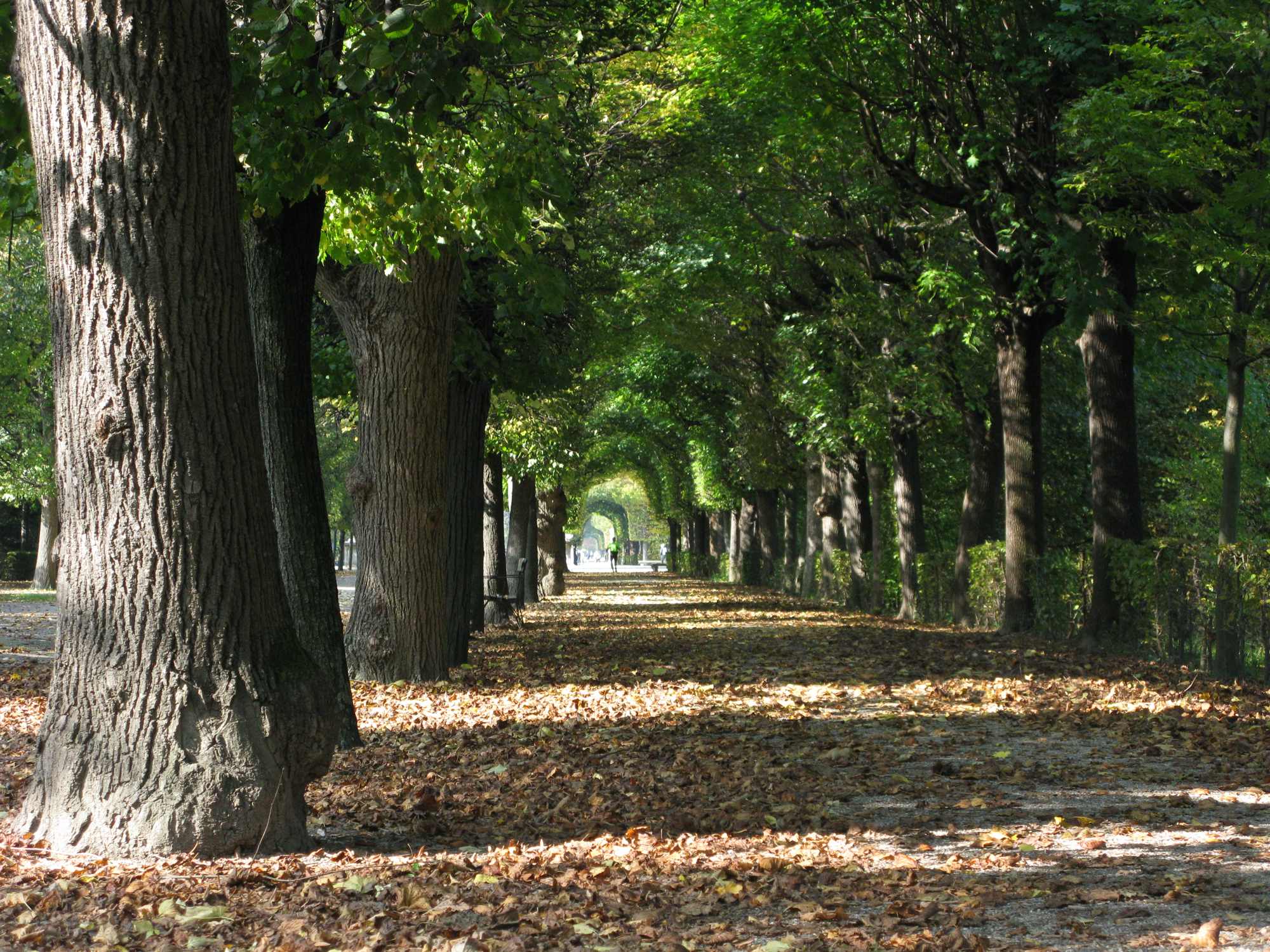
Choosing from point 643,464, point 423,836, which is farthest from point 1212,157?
point 643,464

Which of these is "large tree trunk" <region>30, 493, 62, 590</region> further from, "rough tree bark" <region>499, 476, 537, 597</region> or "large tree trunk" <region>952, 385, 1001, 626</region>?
"large tree trunk" <region>952, 385, 1001, 626</region>

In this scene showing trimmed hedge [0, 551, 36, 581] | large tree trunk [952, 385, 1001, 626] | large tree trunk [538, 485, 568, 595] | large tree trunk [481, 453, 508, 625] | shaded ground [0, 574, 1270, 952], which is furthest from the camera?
trimmed hedge [0, 551, 36, 581]

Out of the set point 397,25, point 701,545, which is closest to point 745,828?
point 397,25

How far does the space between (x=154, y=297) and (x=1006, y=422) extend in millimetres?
14351

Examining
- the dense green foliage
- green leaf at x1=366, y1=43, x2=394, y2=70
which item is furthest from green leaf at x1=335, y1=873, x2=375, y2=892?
green leaf at x1=366, y1=43, x2=394, y2=70

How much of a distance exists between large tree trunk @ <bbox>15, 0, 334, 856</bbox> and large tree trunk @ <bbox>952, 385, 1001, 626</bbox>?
16623mm

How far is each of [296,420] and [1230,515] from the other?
830 cm

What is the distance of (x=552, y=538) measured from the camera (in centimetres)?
3909

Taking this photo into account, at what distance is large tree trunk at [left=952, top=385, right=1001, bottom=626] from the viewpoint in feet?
68.5

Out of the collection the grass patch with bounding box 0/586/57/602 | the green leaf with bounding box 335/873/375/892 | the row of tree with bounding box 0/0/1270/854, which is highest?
the row of tree with bounding box 0/0/1270/854

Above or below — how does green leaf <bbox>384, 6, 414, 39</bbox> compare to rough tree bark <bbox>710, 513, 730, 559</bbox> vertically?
above

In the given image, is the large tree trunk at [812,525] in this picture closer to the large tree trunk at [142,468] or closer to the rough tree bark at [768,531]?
the rough tree bark at [768,531]

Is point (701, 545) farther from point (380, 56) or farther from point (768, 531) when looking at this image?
point (380, 56)

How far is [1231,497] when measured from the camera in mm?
12094
